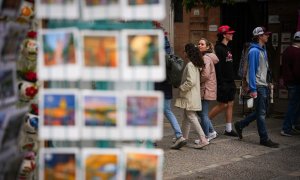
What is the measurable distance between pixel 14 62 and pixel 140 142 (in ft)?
2.95

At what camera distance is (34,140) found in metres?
3.62

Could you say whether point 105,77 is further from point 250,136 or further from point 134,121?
point 250,136

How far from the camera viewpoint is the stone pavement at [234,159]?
20.1 feet

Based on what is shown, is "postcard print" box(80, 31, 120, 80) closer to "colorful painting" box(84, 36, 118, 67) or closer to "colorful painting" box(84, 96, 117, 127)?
"colorful painting" box(84, 36, 118, 67)

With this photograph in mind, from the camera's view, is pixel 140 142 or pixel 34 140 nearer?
pixel 140 142

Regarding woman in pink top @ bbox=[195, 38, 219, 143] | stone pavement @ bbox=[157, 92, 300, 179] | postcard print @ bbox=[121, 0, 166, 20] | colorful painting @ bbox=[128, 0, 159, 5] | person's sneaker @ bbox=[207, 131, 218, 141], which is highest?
colorful painting @ bbox=[128, 0, 159, 5]

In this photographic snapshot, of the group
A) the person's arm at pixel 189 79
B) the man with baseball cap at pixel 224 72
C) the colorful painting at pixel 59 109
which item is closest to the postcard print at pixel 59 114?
the colorful painting at pixel 59 109

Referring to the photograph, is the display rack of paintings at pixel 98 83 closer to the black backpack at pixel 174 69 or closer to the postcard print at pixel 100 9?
the postcard print at pixel 100 9

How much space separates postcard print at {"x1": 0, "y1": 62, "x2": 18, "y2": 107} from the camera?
2877 millimetres

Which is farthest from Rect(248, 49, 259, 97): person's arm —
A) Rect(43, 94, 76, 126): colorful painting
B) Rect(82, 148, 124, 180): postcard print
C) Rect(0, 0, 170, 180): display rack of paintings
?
Rect(43, 94, 76, 126): colorful painting

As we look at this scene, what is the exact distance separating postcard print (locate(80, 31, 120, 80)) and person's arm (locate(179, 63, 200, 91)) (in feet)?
14.1

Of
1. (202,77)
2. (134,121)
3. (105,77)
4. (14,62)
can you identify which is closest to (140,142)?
(134,121)

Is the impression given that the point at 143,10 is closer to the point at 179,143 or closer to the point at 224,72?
the point at 179,143

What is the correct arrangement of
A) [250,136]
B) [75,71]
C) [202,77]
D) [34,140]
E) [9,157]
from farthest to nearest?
[250,136]
[202,77]
[34,140]
[9,157]
[75,71]
